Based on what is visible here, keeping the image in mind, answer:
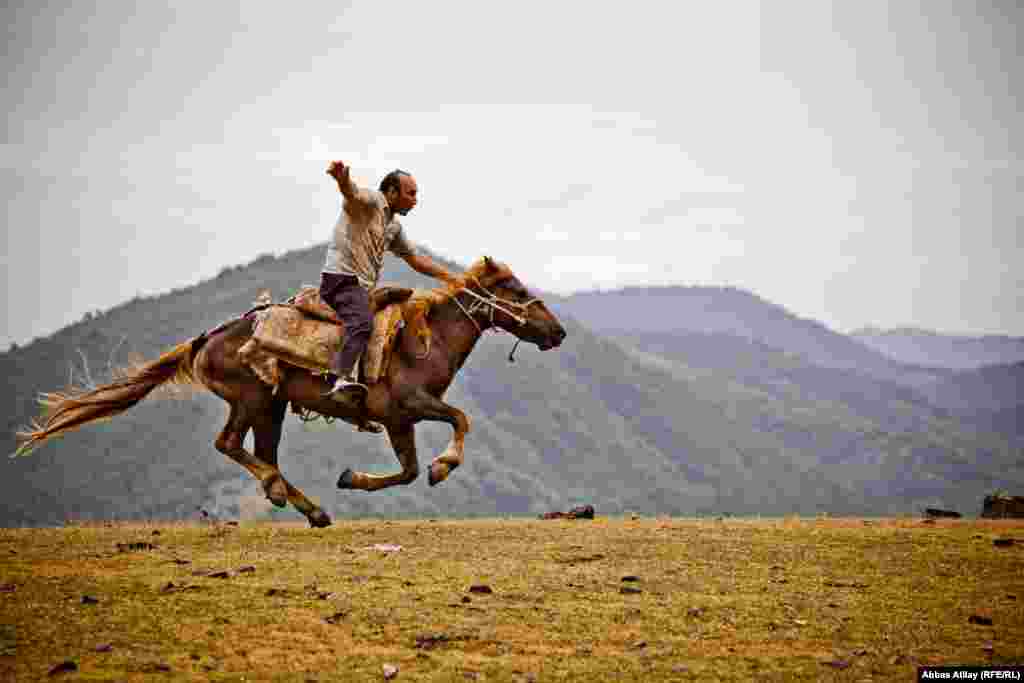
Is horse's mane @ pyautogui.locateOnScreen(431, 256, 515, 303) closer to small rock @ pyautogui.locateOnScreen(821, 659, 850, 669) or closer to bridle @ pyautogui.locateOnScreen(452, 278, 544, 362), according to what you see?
bridle @ pyautogui.locateOnScreen(452, 278, 544, 362)

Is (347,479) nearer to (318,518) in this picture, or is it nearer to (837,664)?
(318,518)

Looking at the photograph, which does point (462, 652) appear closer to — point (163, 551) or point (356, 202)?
point (163, 551)

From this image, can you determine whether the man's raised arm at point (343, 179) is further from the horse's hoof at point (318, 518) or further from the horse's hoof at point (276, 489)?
the horse's hoof at point (318, 518)

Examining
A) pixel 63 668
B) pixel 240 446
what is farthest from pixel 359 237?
pixel 63 668

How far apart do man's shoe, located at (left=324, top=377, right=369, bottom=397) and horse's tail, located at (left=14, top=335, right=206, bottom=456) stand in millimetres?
2130

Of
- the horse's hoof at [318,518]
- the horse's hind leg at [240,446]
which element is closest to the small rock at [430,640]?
the horse's hind leg at [240,446]

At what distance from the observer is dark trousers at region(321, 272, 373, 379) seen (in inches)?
473

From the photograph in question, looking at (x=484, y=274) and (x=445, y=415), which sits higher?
(x=484, y=274)

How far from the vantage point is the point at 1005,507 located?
1688 centimetres

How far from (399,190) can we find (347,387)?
2254mm

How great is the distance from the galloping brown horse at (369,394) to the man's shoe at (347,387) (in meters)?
0.13

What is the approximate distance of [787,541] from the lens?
40.0ft

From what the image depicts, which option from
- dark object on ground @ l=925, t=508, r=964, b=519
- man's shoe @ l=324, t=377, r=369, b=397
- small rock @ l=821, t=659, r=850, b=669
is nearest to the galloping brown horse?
man's shoe @ l=324, t=377, r=369, b=397

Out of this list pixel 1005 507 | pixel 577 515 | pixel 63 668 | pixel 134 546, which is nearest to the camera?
pixel 63 668
